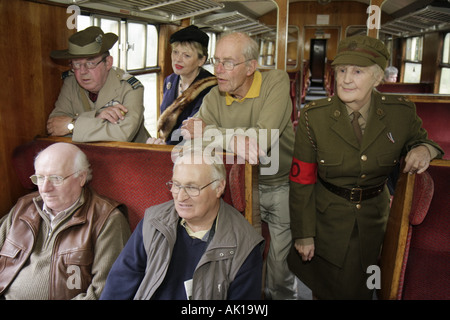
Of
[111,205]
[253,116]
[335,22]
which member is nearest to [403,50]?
[335,22]

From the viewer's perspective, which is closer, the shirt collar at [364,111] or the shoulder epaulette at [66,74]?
the shirt collar at [364,111]

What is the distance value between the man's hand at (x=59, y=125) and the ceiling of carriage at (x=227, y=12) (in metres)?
0.81

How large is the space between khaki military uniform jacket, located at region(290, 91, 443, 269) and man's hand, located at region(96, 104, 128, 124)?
1.09m

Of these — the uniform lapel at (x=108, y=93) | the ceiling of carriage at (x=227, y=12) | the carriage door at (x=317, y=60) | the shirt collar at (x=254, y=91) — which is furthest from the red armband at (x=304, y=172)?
the carriage door at (x=317, y=60)

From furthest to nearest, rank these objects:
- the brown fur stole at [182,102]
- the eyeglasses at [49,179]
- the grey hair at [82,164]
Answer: the brown fur stole at [182,102]
the grey hair at [82,164]
the eyeglasses at [49,179]

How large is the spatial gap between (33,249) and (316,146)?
1.50 metres

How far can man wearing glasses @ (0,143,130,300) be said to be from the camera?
1.85 m

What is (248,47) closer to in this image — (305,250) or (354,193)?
(354,193)

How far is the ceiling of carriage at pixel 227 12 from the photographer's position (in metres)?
3.52

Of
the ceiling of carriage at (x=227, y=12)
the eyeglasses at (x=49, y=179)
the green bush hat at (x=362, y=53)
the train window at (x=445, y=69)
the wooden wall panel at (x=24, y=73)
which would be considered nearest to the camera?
the green bush hat at (x=362, y=53)

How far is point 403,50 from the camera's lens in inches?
322

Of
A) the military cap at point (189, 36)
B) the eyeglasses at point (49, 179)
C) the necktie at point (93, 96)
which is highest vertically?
the military cap at point (189, 36)

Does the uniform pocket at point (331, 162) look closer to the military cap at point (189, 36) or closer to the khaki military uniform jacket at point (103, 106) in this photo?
the khaki military uniform jacket at point (103, 106)

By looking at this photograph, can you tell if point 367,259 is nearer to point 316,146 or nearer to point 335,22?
point 316,146
